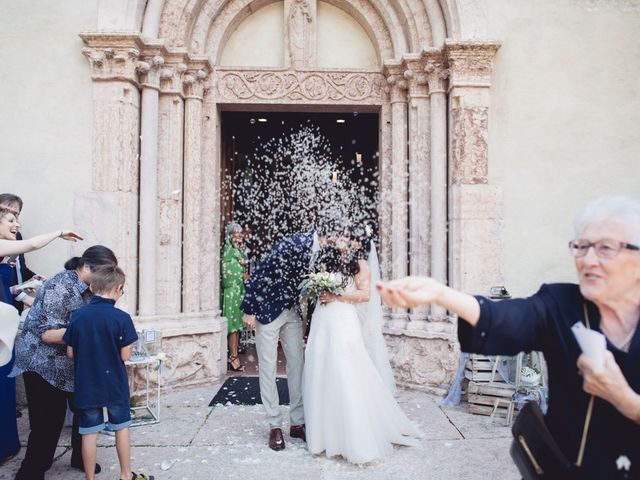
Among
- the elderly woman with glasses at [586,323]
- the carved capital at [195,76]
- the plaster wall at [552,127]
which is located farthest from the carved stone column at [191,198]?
the elderly woman with glasses at [586,323]

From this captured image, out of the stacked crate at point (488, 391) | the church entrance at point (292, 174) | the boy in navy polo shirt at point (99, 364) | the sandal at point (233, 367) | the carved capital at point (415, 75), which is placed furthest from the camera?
the church entrance at point (292, 174)

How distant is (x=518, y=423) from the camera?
5.71 feet

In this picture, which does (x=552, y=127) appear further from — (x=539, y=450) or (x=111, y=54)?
(x=539, y=450)

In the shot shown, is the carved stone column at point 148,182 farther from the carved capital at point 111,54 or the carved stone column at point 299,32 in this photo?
the carved stone column at point 299,32

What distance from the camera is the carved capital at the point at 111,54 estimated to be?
560 centimetres

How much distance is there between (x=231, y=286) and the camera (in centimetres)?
689

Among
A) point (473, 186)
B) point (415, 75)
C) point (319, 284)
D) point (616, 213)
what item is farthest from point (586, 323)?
point (415, 75)

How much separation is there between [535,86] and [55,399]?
5.60 metres

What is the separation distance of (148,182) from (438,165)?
3.25m

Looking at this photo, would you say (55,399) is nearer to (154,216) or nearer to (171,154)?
(154,216)

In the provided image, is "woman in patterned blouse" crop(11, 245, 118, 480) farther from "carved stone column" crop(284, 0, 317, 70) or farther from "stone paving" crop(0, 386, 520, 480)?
"carved stone column" crop(284, 0, 317, 70)

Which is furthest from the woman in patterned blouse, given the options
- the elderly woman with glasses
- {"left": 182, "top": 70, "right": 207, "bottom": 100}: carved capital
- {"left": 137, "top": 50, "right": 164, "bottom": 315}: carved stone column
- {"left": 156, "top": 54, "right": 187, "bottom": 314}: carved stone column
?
{"left": 182, "top": 70, "right": 207, "bottom": 100}: carved capital

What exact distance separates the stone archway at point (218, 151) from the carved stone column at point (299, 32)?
27mm

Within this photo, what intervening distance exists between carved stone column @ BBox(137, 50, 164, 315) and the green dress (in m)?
1.17
